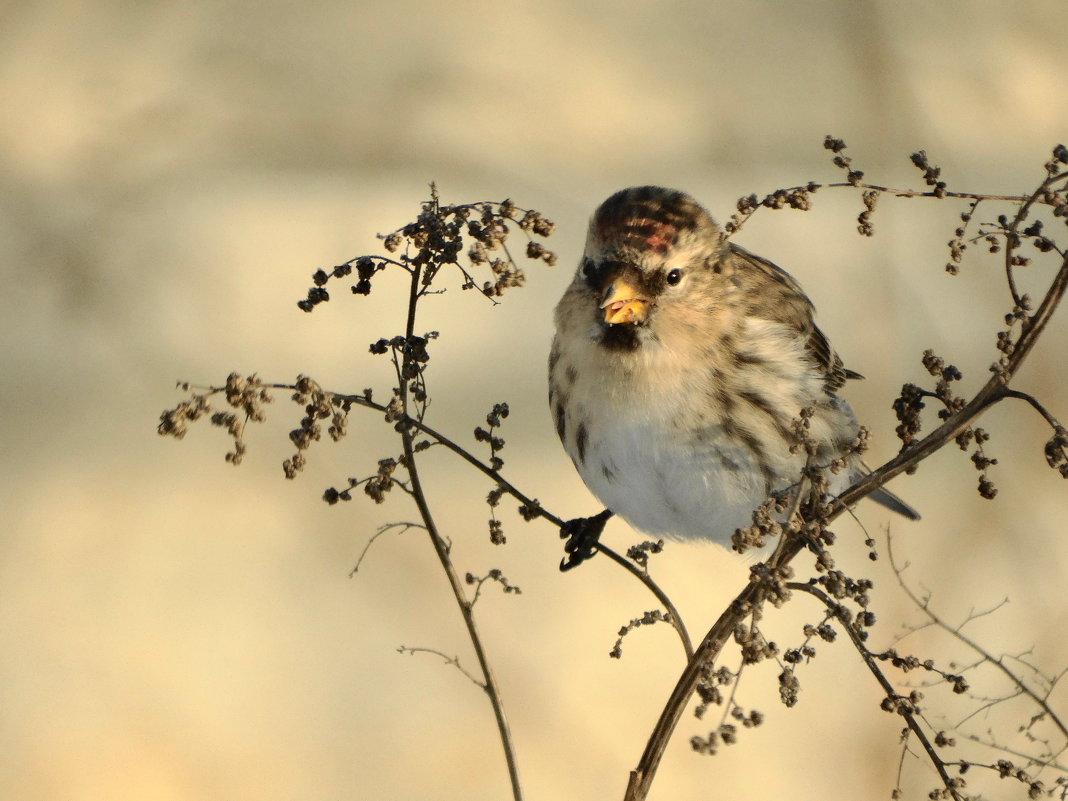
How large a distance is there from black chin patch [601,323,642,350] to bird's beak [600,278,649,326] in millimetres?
60

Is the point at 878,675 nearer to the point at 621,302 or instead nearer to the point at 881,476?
the point at 881,476

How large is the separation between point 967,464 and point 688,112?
1159mm

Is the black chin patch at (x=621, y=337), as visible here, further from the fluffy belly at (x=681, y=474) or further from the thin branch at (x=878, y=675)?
the thin branch at (x=878, y=675)

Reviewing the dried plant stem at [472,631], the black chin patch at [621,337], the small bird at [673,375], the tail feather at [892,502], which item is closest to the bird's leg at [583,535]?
the small bird at [673,375]

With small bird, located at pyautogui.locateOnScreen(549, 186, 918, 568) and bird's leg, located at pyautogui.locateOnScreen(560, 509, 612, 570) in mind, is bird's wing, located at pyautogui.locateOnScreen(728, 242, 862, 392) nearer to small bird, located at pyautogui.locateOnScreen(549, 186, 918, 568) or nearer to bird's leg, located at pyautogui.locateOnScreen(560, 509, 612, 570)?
small bird, located at pyautogui.locateOnScreen(549, 186, 918, 568)

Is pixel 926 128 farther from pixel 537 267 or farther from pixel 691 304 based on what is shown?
pixel 691 304

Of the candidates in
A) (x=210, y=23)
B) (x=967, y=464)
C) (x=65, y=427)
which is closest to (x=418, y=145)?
(x=210, y=23)

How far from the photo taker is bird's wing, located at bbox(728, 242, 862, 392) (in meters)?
2.10

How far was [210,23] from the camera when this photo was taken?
300 cm

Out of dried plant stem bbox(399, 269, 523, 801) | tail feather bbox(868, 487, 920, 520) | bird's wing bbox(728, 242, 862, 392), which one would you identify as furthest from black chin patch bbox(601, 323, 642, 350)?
dried plant stem bbox(399, 269, 523, 801)

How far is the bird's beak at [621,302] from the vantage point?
5.73ft

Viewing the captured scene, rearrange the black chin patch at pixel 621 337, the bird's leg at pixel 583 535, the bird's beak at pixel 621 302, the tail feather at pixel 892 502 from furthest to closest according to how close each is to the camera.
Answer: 1. the tail feather at pixel 892 502
2. the bird's leg at pixel 583 535
3. the black chin patch at pixel 621 337
4. the bird's beak at pixel 621 302

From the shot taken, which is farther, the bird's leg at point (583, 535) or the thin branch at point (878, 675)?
the bird's leg at point (583, 535)

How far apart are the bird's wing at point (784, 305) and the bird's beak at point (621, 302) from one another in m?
0.32
